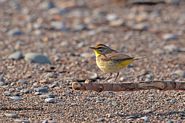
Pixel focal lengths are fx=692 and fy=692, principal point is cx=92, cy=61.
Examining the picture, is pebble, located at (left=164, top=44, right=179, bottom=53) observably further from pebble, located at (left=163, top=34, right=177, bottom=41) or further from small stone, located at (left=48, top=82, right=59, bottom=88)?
small stone, located at (left=48, top=82, right=59, bottom=88)

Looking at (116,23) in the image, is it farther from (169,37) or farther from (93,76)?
(93,76)

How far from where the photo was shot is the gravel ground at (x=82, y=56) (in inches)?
317

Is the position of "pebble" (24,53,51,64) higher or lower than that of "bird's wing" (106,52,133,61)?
higher

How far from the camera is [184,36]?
15.2 m

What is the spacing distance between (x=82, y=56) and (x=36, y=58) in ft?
3.81

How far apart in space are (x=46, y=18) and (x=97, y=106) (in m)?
8.80

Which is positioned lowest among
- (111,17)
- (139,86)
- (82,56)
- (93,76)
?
(139,86)

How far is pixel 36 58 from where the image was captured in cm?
1152

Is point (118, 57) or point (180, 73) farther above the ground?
point (118, 57)

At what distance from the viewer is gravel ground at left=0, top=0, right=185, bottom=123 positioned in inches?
317

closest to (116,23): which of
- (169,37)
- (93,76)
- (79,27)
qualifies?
(79,27)

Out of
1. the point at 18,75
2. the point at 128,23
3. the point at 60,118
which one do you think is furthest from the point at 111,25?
the point at 60,118

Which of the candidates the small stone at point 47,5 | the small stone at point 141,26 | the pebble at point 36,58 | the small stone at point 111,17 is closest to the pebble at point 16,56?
the pebble at point 36,58

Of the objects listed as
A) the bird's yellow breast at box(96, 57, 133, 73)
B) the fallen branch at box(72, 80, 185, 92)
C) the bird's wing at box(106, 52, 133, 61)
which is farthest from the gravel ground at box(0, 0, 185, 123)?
the bird's wing at box(106, 52, 133, 61)
